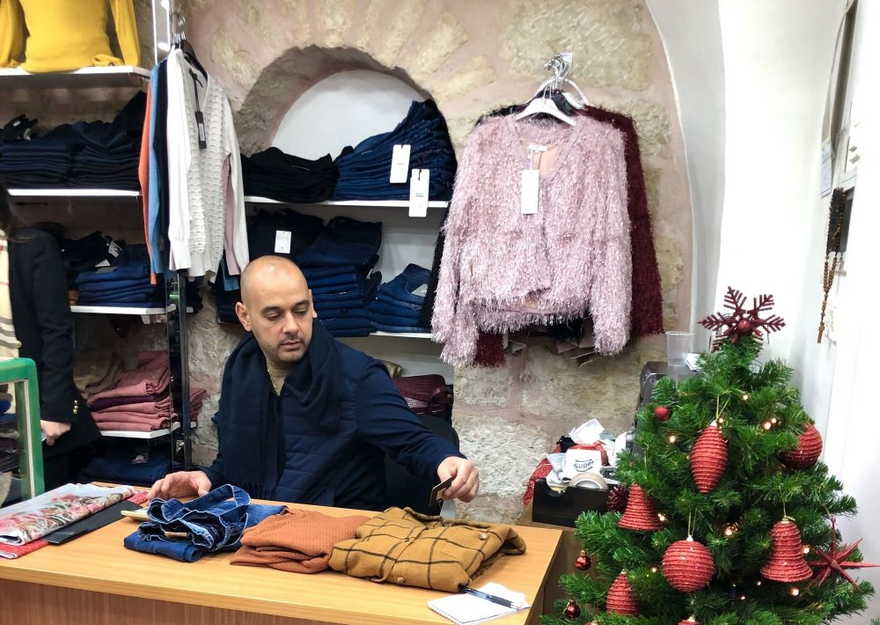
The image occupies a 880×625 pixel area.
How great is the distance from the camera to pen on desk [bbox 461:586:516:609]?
1089 millimetres

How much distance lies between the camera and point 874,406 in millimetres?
1088

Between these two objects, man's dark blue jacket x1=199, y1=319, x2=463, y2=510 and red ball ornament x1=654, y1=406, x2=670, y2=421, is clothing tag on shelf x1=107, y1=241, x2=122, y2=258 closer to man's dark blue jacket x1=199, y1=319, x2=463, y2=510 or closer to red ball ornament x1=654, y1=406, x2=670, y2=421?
man's dark blue jacket x1=199, y1=319, x2=463, y2=510

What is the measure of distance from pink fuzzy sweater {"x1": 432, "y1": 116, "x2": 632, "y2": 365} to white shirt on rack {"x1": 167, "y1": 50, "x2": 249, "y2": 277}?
102 cm

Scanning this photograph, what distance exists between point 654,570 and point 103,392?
2772 mm

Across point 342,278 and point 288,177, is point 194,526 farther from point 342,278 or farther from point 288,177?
point 288,177

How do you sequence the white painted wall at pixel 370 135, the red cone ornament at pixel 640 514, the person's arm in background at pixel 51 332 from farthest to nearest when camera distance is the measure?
the white painted wall at pixel 370 135
the person's arm in background at pixel 51 332
the red cone ornament at pixel 640 514

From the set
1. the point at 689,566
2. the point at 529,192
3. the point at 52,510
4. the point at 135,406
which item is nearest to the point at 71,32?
the point at 135,406

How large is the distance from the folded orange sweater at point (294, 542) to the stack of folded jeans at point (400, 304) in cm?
178

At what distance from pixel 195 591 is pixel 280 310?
2.83 feet

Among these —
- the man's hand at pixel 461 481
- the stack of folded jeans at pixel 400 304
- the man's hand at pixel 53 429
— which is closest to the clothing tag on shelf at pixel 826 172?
the man's hand at pixel 461 481

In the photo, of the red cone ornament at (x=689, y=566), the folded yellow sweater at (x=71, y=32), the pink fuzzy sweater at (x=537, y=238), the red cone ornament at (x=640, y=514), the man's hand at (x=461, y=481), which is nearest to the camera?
the red cone ornament at (x=689, y=566)

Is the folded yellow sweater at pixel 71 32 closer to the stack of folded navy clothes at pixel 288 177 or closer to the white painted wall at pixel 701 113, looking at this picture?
the stack of folded navy clothes at pixel 288 177

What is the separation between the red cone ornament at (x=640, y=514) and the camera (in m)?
1.01

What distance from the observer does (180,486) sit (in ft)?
5.20
